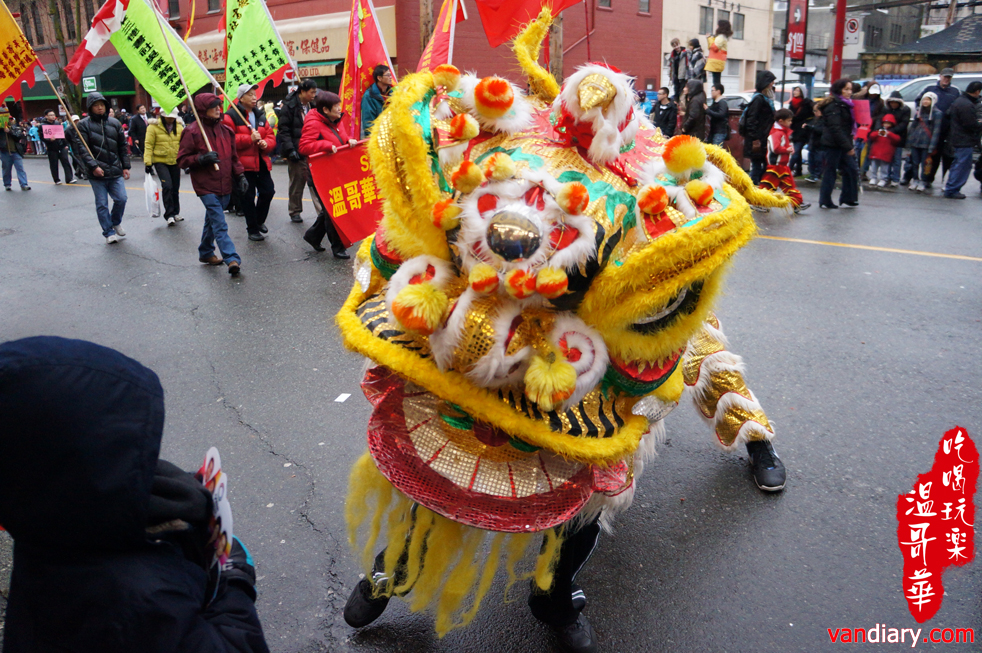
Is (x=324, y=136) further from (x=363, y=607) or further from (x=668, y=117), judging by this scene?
(x=668, y=117)

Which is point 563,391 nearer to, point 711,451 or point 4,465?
point 4,465

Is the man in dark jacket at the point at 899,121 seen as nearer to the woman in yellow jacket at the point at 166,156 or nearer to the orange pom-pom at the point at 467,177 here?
the woman in yellow jacket at the point at 166,156

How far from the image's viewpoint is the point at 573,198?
61.0 inches

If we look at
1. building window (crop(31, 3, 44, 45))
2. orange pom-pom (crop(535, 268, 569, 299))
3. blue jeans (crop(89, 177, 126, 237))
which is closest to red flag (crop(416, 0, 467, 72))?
orange pom-pom (crop(535, 268, 569, 299))

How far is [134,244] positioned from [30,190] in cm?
765

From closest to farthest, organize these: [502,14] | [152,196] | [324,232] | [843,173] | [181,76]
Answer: [502,14], [181,76], [324,232], [152,196], [843,173]

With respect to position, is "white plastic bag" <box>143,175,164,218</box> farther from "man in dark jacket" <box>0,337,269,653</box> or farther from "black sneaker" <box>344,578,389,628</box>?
"man in dark jacket" <box>0,337,269,653</box>

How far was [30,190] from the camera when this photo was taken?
1367 centimetres

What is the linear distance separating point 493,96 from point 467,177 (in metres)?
0.27

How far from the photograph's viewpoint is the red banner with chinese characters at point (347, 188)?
586cm

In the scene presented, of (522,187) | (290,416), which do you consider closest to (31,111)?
(290,416)

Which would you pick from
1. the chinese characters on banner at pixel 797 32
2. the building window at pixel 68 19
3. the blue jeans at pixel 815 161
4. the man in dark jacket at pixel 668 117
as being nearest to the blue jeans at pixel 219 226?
the man in dark jacket at pixel 668 117

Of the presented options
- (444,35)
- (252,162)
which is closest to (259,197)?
(252,162)

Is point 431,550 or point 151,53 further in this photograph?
point 151,53
